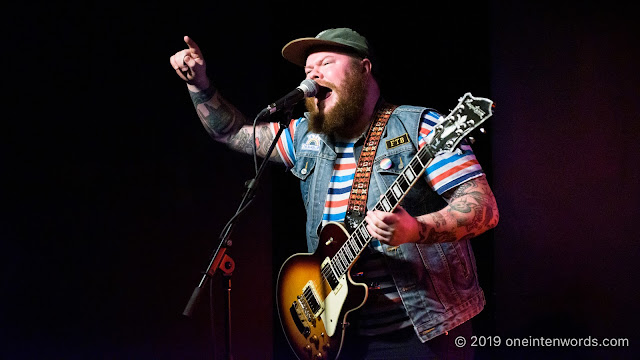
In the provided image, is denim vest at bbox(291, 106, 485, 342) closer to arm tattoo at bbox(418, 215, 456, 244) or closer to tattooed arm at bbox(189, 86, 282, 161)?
arm tattoo at bbox(418, 215, 456, 244)

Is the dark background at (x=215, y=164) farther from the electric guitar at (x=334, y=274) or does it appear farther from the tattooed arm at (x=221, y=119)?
the electric guitar at (x=334, y=274)

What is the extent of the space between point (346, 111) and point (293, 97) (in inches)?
11.0

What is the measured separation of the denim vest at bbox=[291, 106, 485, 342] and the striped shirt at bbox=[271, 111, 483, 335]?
4 cm

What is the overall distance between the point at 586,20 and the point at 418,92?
0.95 meters

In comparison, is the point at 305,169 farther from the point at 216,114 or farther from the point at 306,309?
the point at 306,309

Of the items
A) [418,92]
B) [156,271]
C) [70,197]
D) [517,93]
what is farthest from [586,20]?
[70,197]

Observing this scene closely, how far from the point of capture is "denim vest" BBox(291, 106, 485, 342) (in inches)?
82.0

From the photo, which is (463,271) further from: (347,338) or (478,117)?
(478,117)

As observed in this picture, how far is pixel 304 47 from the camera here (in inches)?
98.4

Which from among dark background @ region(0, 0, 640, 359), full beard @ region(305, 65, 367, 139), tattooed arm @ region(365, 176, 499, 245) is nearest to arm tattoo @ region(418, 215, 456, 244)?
tattooed arm @ region(365, 176, 499, 245)

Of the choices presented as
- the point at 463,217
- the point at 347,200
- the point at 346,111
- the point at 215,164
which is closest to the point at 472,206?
the point at 463,217

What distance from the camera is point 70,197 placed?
10.3 ft

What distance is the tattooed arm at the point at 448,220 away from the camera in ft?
5.91

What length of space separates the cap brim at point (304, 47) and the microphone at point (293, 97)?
0.60ft
